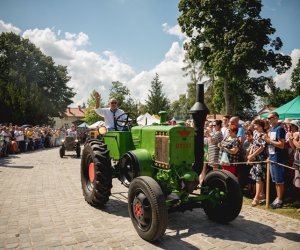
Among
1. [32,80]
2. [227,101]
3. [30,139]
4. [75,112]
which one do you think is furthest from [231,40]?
[75,112]

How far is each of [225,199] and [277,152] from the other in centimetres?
196

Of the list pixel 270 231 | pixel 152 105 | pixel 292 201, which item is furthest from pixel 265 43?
pixel 152 105

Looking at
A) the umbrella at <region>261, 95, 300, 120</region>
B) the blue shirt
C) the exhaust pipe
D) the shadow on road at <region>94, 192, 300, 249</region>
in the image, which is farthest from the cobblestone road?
the umbrella at <region>261, 95, 300, 120</region>

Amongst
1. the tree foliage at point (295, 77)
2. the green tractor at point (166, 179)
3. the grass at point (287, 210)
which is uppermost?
the tree foliage at point (295, 77)

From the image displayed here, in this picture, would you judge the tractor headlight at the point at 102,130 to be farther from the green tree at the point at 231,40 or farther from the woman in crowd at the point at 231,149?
the green tree at the point at 231,40

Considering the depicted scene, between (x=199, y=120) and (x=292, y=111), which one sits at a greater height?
(x=292, y=111)

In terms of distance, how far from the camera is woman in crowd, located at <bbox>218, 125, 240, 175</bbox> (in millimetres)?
7168

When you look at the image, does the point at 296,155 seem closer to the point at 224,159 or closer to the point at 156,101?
the point at 224,159

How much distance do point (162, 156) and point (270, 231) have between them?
6.92 feet

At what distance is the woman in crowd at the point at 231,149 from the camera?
282 inches

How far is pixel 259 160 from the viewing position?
263 inches

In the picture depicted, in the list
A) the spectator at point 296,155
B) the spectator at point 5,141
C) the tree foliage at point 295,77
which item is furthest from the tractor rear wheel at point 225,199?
the tree foliage at point 295,77

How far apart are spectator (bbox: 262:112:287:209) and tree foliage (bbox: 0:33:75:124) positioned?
3288cm

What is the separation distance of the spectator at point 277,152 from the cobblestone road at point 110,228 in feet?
2.14
